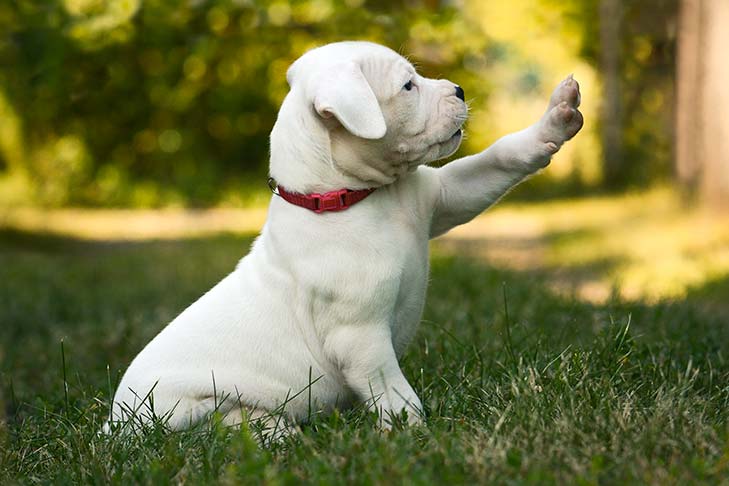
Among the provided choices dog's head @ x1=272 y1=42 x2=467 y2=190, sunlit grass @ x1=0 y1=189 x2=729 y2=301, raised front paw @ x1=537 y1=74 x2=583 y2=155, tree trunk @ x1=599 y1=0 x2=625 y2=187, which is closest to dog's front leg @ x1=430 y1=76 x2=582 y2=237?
raised front paw @ x1=537 y1=74 x2=583 y2=155

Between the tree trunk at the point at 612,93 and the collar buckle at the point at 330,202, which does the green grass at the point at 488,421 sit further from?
the tree trunk at the point at 612,93

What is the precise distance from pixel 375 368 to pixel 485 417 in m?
0.36

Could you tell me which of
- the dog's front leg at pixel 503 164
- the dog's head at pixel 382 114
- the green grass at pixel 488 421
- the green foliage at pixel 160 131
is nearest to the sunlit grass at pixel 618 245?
the green grass at pixel 488 421

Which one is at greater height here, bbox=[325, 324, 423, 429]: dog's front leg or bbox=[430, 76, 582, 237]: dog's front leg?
bbox=[430, 76, 582, 237]: dog's front leg

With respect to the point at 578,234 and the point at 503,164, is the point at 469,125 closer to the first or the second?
the point at 578,234

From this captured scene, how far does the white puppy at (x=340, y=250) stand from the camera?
2902 millimetres

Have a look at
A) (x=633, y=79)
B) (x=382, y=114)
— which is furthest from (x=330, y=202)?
(x=633, y=79)

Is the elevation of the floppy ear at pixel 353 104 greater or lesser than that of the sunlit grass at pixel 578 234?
greater

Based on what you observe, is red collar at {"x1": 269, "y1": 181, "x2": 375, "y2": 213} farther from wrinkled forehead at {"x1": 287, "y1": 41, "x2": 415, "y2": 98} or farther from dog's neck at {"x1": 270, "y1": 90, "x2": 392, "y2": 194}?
wrinkled forehead at {"x1": 287, "y1": 41, "x2": 415, "y2": 98}

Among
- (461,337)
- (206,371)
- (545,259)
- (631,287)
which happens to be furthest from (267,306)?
(545,259)

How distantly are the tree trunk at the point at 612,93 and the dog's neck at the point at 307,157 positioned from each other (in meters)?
14.2

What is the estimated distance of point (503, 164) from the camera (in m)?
3.19

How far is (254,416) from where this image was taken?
10.4 ft

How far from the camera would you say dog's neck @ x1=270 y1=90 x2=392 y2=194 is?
2969mm
